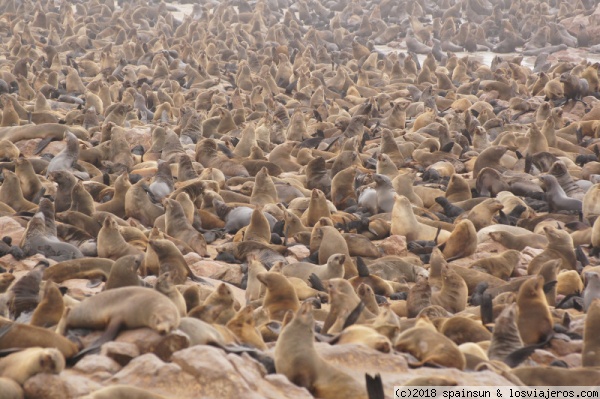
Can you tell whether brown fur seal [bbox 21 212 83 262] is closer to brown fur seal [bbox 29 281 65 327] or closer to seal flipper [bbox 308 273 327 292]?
seal flipper [bbox 308 273 327 292]

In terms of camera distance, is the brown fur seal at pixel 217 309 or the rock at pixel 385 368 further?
the brown fur seal at pixel 217 309

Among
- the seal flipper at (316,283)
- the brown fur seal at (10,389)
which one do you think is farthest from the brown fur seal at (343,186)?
the brown fur seal at (10,389)

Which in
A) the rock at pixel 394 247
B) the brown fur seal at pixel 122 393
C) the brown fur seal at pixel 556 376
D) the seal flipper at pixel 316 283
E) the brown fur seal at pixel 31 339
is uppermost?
the brown fur seal at pixel 122 393

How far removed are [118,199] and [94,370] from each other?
21.5 ft

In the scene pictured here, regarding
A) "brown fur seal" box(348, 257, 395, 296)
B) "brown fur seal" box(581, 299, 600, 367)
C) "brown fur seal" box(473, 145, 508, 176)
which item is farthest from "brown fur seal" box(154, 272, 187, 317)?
"brown fur seal" box(473, 145, 508, 176)

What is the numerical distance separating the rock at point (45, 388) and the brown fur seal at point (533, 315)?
3.87 m

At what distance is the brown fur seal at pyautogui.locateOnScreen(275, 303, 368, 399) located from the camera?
5371 mm

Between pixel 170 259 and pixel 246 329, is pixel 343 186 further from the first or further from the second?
pixel 246 329

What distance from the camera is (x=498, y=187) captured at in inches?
500

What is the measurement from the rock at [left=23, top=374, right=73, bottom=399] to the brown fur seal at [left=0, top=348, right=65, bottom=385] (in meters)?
0.05

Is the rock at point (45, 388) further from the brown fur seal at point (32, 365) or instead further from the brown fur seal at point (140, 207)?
the brown fur seal at point (140, 207)

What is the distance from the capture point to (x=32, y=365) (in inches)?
192

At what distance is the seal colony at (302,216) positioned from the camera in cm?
592

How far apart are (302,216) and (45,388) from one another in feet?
23.4
